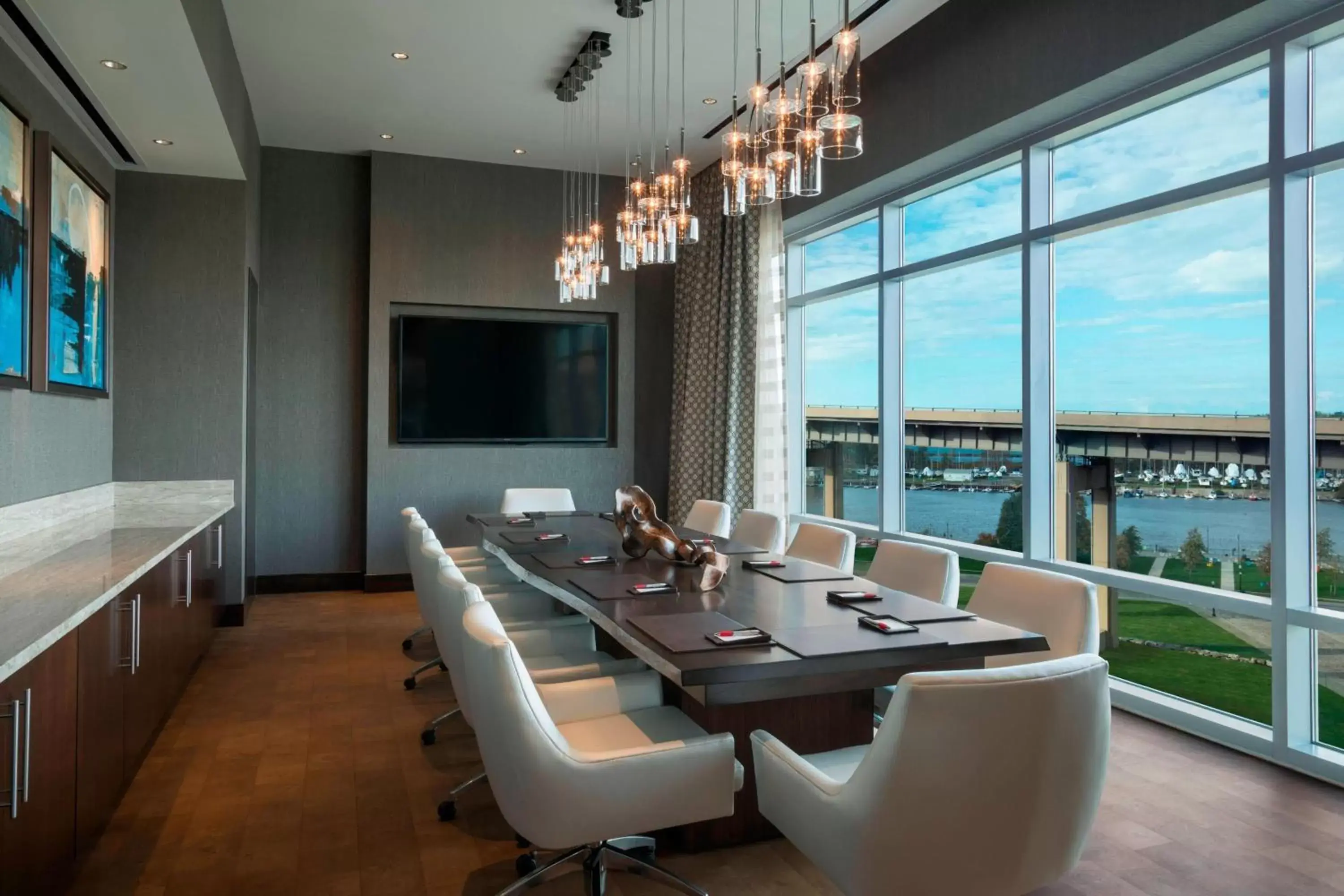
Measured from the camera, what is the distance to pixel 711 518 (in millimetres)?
5129

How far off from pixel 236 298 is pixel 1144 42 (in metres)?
5.06

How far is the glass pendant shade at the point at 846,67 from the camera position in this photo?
2.36 metres

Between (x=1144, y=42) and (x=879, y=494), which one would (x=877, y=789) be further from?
(x=879, y=494)

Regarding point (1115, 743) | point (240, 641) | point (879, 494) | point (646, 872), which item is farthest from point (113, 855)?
point (879, 494)

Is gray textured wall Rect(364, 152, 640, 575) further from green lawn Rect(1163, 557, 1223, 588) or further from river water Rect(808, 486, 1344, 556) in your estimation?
green lawn Rect(1163, 557, 1223, 588)

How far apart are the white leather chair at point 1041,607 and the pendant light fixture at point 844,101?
145cm

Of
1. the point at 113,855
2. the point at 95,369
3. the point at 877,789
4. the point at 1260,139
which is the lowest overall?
the point at 113,855

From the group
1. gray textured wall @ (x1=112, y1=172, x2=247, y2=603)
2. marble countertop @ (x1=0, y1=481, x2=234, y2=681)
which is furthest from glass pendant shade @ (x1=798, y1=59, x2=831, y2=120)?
gray textured wall @ (x1=112, y1=172, x2=247, y2=603)

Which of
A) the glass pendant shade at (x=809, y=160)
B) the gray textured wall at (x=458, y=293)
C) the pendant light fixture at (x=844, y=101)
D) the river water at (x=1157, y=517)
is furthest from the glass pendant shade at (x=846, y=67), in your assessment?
the gray textured wall at (x=458, y=293)

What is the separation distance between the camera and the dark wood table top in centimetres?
204

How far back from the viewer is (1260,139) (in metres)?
3.53

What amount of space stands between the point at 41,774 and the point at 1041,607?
2.76 metres

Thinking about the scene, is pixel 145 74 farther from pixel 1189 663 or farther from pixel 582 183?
pixel 1189 663

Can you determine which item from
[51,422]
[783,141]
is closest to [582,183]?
[51,422]
